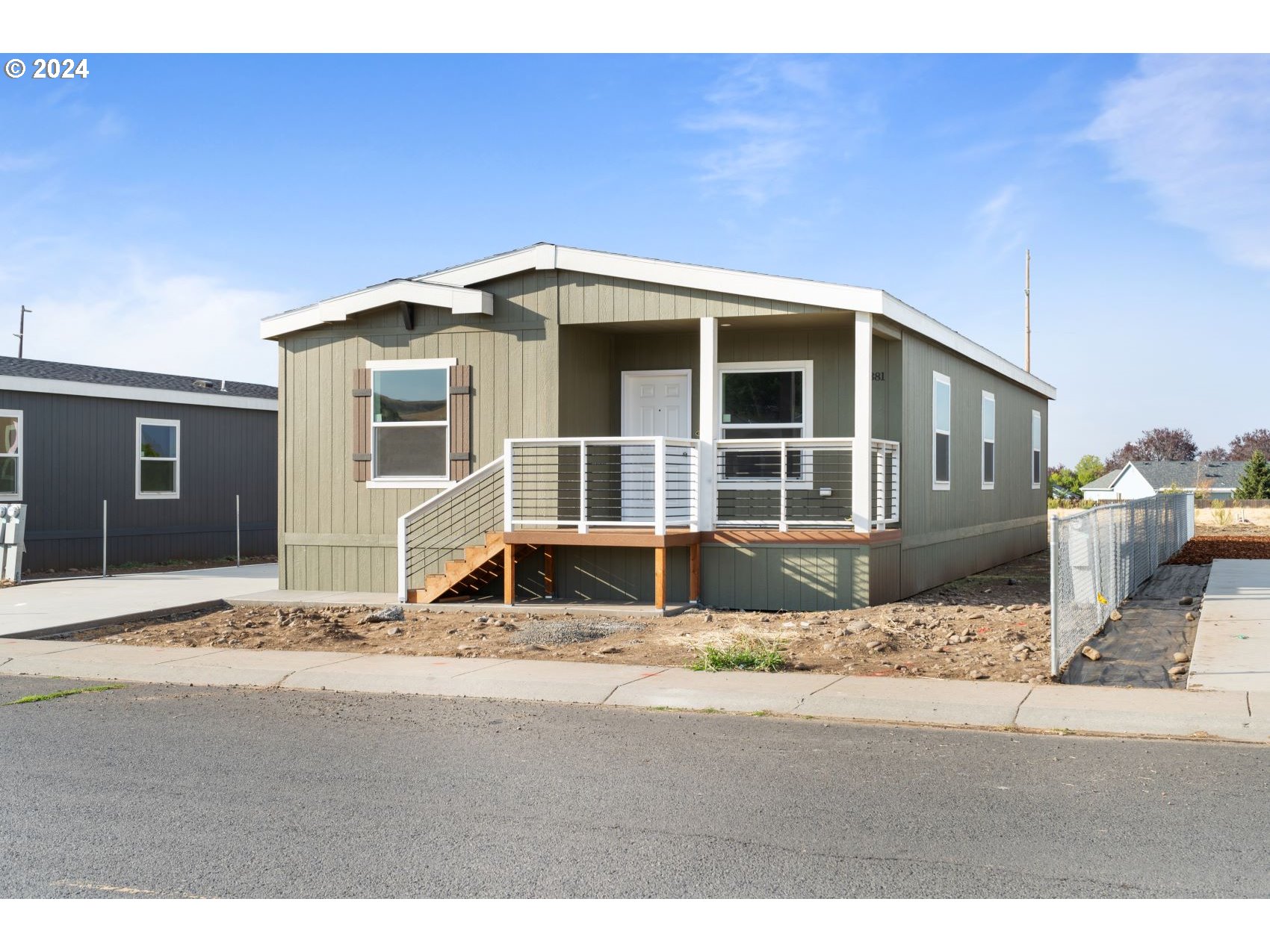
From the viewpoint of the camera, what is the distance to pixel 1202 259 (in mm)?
26062

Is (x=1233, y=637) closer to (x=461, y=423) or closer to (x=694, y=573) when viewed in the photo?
(x=694, y=573)

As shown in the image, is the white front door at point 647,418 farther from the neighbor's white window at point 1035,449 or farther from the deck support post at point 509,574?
the neighbor's white window at point 1035,449

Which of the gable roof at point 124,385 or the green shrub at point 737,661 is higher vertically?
the gable roof at point 124,385

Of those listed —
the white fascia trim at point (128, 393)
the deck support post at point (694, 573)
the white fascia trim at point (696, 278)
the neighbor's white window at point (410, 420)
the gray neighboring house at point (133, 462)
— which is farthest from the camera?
the gray neighboring house at point (133, 462)

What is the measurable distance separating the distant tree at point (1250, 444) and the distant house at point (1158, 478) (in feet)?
33.5

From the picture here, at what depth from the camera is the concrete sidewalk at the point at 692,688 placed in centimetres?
765

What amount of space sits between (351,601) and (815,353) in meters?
6.58

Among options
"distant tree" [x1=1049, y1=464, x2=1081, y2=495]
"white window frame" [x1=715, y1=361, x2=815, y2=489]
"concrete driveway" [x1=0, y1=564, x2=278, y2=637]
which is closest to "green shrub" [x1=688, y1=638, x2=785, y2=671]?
"white window frame" [x1=715, y1=361, x2=815, y2=489]

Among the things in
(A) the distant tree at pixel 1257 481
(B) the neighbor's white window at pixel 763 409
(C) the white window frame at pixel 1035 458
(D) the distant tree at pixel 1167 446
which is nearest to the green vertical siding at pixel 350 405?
(B) the neighbor's white window at pixel 763 409

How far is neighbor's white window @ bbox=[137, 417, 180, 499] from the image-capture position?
843 inches

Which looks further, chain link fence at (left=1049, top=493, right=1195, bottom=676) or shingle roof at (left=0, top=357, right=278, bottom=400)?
shingle roof at (left=0, top=357, right=278, bottom=400)

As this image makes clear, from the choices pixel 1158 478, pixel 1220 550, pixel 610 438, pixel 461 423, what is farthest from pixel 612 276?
pixel 1158 478

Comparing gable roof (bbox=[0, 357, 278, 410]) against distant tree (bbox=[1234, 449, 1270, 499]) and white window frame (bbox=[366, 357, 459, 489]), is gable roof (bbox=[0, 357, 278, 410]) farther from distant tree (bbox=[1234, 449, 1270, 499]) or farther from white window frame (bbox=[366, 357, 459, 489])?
distant tree (bbox=[1234, 449, 1270, 499])

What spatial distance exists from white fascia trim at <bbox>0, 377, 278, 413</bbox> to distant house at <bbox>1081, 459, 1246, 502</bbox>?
59229 mm
